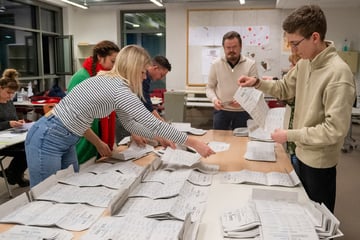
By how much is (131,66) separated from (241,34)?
567cm

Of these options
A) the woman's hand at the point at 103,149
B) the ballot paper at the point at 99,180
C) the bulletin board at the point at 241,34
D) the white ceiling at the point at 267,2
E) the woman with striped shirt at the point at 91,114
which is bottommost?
the ballot paper at the point at 99,180

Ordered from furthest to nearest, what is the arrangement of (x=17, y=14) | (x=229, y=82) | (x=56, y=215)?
(x=17, y=14) → (x=229, y=82) → (x=56, y=215)

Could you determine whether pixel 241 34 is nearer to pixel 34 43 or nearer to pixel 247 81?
pixel 34 43

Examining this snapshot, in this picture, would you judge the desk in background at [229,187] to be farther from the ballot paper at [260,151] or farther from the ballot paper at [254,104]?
the ballot paper at [254,104]

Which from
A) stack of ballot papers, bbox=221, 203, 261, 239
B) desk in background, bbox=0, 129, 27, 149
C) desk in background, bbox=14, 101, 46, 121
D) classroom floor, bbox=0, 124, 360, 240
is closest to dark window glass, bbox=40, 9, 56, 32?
desk in background, bbox=14, 101, 46, 121

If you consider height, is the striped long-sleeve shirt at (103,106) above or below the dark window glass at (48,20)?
below

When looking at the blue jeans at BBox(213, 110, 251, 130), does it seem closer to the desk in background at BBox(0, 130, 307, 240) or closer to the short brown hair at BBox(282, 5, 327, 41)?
the desk in background at BBox(0, 130, 307, 240)

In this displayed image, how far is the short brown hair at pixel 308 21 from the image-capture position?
1.45 m

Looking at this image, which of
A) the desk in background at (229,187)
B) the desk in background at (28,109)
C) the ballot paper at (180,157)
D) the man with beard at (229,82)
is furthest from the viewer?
the desk in background at (28,109)

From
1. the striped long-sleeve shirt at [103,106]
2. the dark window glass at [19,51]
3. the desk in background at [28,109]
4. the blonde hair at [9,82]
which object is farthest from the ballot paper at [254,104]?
the dark window glass at [19,51]

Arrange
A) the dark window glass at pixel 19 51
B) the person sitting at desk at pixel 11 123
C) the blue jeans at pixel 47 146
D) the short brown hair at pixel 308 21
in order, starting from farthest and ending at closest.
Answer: the dark window glass at pixel 19 51 → the person sitting at desk at pixel 11 123 → the blue jeans at pixel 47 146 → the short brown hair at pixel 308 21

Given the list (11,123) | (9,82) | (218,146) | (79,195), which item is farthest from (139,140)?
(9,82)

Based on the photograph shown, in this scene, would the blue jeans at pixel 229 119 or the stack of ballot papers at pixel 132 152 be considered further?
the blue jeans at pixel 229 119

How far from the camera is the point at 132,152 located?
2027mm
